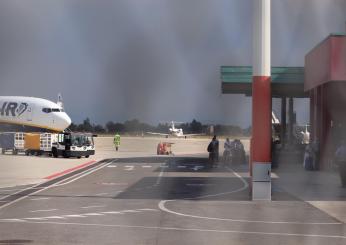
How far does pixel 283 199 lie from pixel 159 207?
342 cm

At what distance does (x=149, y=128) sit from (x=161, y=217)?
9024 millimetres

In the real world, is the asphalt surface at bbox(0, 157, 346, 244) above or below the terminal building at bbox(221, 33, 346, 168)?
below

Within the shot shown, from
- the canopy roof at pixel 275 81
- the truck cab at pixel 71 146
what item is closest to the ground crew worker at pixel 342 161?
the canopy roof at pixel 275 81

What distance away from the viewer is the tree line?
2.77 metres

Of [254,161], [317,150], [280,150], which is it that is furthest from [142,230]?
[317,150]

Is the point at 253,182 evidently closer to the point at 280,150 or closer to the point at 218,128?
the point at 280,150

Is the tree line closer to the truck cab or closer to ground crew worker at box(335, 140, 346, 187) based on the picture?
ground crew worker at box(335, 140, 346, 187)

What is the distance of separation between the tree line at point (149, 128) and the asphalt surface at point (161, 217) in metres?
1.70

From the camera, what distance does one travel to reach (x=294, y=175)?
62.4 ft

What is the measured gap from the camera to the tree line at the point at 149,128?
2771mm

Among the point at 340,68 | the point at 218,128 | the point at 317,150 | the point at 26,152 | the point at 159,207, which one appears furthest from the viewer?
the point at 26,152

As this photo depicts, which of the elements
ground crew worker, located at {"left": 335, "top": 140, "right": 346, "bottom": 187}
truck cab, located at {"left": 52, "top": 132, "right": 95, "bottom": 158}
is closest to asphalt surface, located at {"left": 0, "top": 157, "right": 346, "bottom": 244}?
ground crew worker, located at {"left": 335, "top": 140, "right": 346, "bottom": 187}

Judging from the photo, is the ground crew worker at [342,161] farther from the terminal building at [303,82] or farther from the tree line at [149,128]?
the tree line at [149,128]

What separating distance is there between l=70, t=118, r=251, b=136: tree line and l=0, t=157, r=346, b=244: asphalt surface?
67.1 inches
